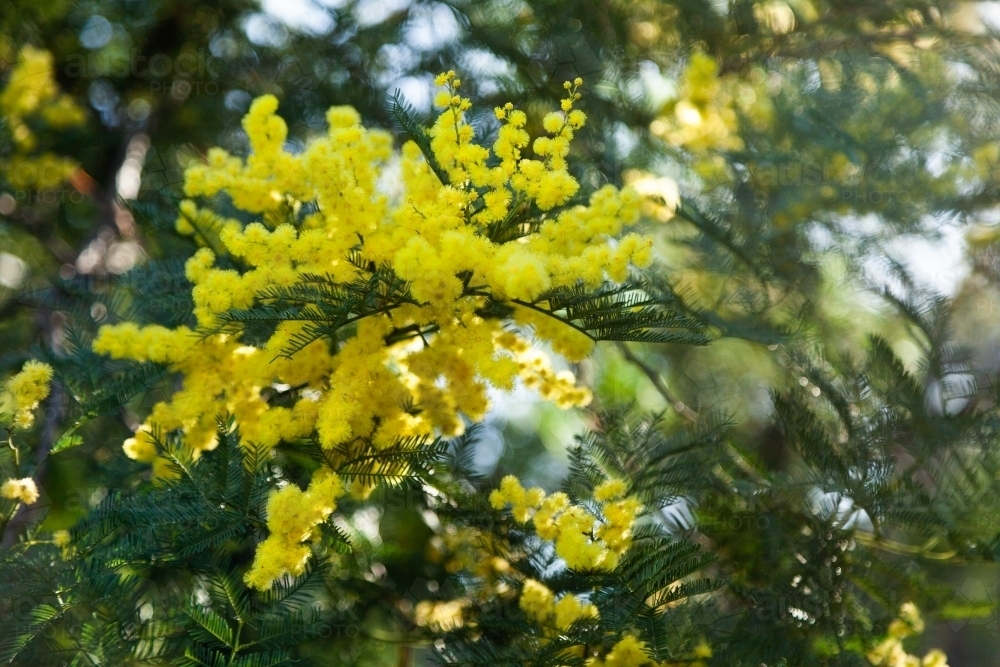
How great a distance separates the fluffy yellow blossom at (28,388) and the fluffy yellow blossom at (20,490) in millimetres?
103

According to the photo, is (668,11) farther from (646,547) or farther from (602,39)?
(646,547)

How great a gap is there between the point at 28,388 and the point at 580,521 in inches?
39.1

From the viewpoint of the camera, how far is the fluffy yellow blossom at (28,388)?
1.51 m

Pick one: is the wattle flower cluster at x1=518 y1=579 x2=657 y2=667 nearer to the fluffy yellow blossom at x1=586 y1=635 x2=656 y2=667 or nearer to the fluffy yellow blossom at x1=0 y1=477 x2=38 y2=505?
the fluffy yellow blossom at x1=586 y1=635 x2=656 y2=667

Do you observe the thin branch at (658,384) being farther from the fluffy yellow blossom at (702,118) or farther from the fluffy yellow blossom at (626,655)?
the fluffy yellow blossom at (626,655)

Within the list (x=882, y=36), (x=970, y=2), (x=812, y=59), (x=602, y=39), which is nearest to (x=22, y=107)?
(x=602, y=39)

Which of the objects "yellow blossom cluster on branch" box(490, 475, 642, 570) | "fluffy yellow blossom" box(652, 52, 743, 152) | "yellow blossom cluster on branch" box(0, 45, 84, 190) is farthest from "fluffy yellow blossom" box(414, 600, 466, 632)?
"yellow blossom cluster on branch" box(0, 45, 84, 190)

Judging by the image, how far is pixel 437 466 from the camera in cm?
157

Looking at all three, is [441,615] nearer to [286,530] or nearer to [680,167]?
[286,530]

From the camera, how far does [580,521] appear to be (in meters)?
1.41

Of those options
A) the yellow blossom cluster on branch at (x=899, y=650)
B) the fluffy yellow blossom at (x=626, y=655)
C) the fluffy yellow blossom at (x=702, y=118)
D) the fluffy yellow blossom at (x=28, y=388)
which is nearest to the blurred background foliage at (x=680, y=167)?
the fluffy yellow blossom at (x=702, y=118)

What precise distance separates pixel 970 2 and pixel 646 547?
2032 millimetres

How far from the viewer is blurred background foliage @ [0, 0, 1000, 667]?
2.03 m

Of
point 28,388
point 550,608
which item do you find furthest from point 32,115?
point 550,608
